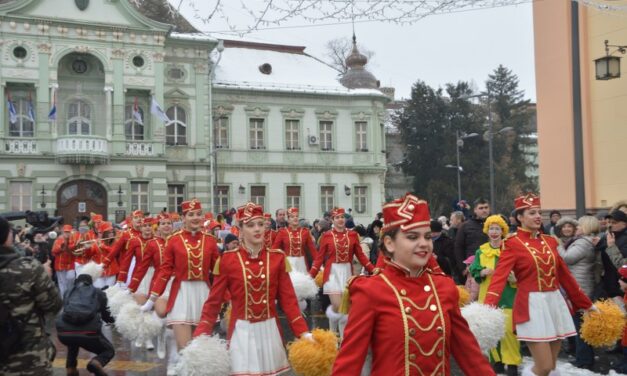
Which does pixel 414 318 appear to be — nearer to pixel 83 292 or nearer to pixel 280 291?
pixel 280 291

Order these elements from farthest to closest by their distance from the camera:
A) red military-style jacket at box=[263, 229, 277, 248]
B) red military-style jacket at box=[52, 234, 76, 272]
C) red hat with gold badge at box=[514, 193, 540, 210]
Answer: red military-style jacket at box=[52, 234, 76, 272] < red military-style jacket at box=[263, 229, 277, 248] < red hat with gold badge at box=[514, 193, 540, 210]

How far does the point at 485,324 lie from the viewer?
5.93 m

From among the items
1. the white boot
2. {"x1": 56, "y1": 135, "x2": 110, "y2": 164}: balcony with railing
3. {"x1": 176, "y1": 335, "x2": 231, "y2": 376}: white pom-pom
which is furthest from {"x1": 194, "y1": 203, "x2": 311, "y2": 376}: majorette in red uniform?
{"x1": 56, "y1": 135, "x2": 110, "y2": 164}: balcony with railing

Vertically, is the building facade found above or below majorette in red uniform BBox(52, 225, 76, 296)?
above

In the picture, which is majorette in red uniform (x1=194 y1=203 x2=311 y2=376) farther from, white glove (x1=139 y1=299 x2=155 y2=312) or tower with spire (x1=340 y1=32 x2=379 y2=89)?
tower with spire (x1=340 y1=32 x2=379 y2=89)

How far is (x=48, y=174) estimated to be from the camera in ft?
107

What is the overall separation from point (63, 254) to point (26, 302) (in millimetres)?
11856

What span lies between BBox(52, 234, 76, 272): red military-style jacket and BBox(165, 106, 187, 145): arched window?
2093 cm

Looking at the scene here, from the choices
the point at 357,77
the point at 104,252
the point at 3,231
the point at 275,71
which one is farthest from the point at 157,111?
the point at 3,231

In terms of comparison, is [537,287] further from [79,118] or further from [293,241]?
[79,118]

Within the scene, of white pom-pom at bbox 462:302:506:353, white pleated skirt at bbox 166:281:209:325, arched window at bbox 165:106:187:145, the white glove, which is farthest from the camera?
arched window at bbox 165:106:187:145

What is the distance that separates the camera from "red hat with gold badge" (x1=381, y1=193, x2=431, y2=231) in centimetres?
381

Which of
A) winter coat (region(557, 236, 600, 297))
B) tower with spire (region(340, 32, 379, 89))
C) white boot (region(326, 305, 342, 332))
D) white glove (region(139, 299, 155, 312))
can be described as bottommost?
white boot (region(326, 305, 342, 332))

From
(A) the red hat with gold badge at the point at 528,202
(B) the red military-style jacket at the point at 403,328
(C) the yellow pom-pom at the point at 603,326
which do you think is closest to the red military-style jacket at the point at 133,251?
(A) the red hat with gold badge at the point at 528,202
